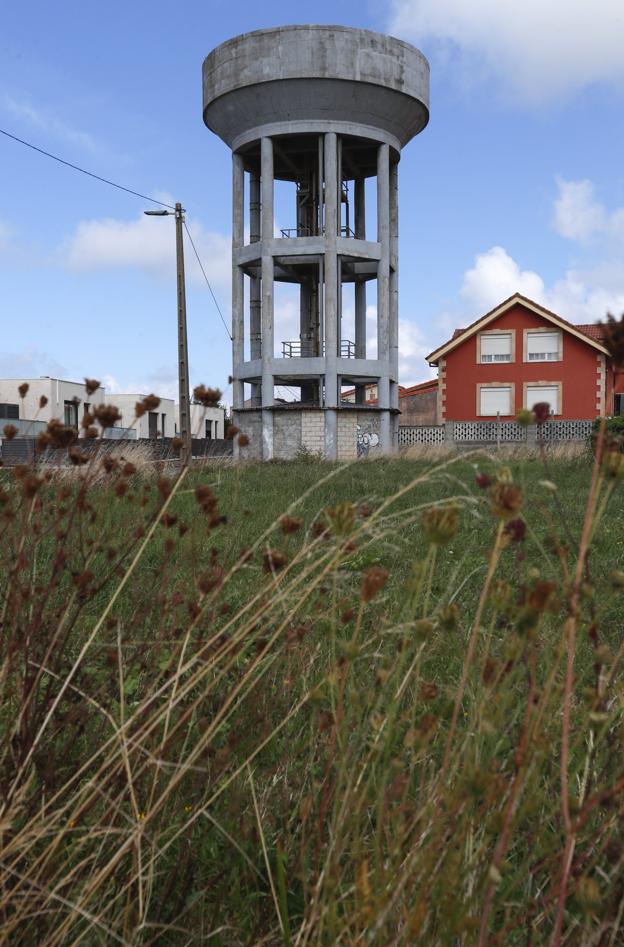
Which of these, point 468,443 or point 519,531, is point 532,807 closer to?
point 519,531

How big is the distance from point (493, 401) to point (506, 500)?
29.1 meters

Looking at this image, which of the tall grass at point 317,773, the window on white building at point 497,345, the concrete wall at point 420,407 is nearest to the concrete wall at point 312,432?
the window on white building at point 497,345

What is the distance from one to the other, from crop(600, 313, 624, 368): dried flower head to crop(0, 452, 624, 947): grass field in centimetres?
18

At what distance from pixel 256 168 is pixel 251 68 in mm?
3431

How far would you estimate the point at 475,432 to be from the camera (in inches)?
1147

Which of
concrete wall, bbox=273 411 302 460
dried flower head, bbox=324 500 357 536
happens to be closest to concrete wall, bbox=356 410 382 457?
concrete wall, bbox=273 411 302 460

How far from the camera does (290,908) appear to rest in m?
1.91

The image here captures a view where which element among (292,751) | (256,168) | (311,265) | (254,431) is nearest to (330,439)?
(254,431)

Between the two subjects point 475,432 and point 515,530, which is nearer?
point 515,530

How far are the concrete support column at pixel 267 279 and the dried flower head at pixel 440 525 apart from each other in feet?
72.4

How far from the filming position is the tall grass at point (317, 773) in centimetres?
127

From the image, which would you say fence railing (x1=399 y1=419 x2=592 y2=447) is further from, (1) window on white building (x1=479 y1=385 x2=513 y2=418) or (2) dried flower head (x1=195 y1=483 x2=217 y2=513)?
(2) dried flower head (x1=195 y1=483 x2=217 y2=513)

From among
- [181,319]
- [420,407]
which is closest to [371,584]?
[181,319]

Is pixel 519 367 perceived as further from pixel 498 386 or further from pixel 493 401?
pixel 493 401
